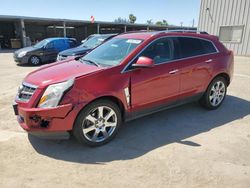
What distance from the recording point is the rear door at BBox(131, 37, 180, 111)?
11.8 feet

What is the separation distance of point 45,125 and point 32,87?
0.58m

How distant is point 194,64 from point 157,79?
38.7 inches

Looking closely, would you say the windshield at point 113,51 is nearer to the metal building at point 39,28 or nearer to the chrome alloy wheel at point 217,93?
the chrome alloy wheel at point 217,93

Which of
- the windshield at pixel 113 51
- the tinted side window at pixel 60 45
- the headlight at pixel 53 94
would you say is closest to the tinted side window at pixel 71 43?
the tinted side window at pixel 60 45

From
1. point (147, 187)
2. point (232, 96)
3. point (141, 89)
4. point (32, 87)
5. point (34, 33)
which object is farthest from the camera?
point (34, 33)

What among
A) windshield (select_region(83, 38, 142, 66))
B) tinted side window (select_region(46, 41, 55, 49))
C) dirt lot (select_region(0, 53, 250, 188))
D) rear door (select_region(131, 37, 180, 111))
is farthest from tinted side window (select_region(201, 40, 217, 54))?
tinted side window (select_region(46, 41, 55, 49))

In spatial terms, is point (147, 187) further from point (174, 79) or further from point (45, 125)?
point (174, 79)

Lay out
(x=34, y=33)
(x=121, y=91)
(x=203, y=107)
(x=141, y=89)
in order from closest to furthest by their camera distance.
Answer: (x=121, y=91) → (x=141, y=89) → (x=203, y=107) → (x=34, y=33)

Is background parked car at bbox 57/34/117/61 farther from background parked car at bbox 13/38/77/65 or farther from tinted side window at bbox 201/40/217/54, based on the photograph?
tinted side window at bbox 201/40/217/54

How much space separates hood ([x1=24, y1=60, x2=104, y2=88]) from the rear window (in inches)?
70.5

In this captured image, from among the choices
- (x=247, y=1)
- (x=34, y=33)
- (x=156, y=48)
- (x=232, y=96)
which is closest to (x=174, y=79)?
(x=156, y=48)

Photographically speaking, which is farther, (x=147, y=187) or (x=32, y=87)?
(x=32, y=87)

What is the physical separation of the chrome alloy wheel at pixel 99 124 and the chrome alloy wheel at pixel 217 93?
Result: 2491 millimetres

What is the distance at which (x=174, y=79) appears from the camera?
13.2 ft
